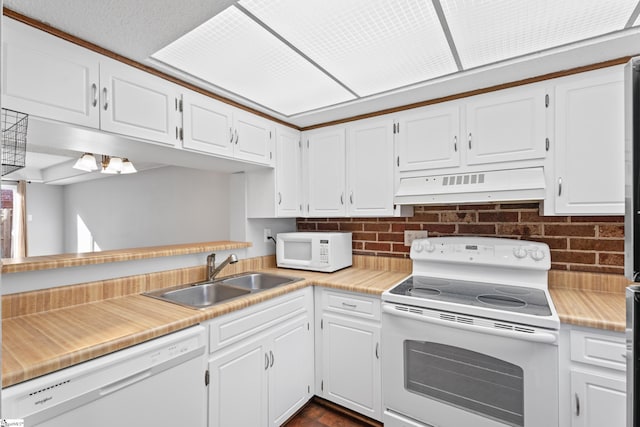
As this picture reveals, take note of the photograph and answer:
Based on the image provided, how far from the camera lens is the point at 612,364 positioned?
1.41 meters

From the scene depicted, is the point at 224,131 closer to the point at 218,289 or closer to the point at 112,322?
the point at 218,289

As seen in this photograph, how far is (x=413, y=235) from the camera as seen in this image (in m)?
2.50

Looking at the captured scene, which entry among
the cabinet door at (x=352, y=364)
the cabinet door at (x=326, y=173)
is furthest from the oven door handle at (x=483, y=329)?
the cabinet door at (x=326, y=173)

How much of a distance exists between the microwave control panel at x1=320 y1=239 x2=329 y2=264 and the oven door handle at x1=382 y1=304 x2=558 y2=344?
27.6 inches

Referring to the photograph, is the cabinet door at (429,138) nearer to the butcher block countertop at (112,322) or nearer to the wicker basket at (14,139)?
the butcher block countertop at (112,322)

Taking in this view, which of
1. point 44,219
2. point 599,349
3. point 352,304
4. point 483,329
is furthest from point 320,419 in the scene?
point 44,219

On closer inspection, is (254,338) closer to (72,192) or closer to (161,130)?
(161,130)

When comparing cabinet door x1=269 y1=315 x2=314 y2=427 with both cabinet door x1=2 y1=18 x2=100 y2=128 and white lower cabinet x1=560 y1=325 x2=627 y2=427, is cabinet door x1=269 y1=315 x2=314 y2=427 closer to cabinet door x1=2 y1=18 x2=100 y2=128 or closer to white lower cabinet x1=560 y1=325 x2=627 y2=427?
white lower cabinet x1=560 y1=325 x2=627 y2=427

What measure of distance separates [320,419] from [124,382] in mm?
1382

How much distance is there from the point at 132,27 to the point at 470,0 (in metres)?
1.40

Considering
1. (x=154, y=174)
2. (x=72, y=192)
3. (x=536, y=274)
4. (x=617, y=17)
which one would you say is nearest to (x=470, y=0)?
(x=617, y=17)

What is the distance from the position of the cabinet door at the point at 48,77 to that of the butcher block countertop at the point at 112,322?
900mm

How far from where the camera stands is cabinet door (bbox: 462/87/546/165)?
1847 mm

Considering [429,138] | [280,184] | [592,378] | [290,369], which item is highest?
[429,138]
